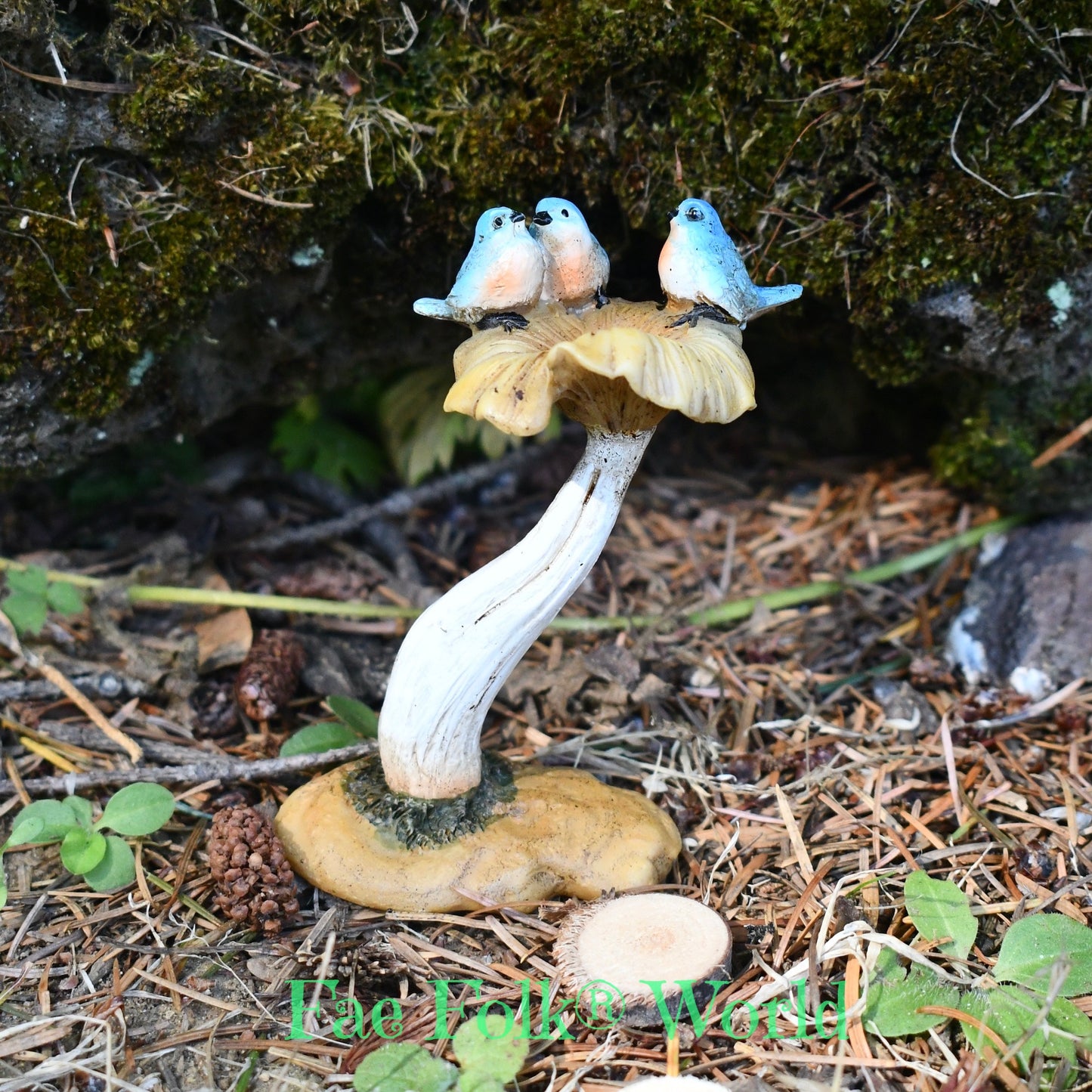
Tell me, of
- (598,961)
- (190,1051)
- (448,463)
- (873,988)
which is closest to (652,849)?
(598,961)

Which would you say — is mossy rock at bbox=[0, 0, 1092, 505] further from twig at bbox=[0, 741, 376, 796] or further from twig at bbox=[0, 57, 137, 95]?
twig at bbox=[0, 741, 376, 796]

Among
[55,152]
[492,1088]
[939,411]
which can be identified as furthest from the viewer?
[939,411]

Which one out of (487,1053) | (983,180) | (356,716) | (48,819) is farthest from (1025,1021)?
(48,819)

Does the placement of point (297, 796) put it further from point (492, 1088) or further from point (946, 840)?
point (946, 840)

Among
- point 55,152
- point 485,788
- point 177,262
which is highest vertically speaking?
point 55,152

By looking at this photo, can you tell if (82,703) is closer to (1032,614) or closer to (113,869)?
(113,869)

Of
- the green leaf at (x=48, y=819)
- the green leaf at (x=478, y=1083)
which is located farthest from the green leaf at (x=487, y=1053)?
the green leaf at (x=48, y=819)

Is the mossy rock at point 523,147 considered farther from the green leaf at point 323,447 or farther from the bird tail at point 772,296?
the green leaf at point 323,447
